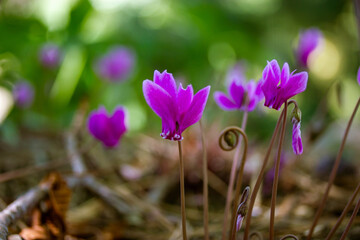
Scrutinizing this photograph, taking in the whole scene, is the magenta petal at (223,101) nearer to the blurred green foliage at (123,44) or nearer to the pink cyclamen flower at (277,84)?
the pink cyclamen flower at (277,84)

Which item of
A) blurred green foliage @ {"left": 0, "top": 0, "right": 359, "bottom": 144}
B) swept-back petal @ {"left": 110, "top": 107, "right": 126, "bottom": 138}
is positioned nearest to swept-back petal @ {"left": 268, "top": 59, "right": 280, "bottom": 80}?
swept-back petal @ {"left": 110, "top": 107, "right": 126, "bottom": 138}

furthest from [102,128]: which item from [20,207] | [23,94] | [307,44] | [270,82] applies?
[23,94]

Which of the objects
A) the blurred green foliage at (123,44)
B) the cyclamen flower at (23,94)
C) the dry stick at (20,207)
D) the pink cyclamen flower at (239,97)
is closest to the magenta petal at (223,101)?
the pink cyclamen flower at (239,97)

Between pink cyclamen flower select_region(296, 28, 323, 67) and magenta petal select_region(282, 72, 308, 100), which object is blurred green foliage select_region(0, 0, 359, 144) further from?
magenta petal select_region(282, 72, 308, 100)

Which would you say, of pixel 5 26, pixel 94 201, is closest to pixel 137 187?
pixel 94 201

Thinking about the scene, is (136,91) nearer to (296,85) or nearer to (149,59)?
(149,59)

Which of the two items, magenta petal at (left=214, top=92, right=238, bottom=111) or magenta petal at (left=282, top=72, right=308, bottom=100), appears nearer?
magenta petal at (left=282, top=72, right=308, bottom=100)
